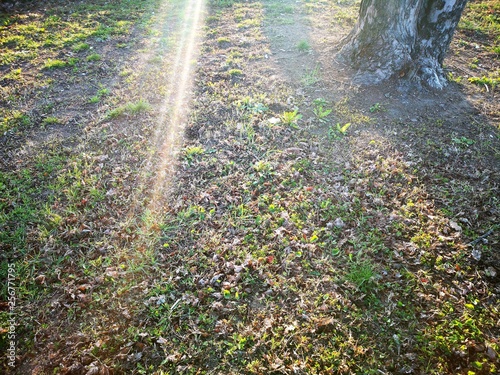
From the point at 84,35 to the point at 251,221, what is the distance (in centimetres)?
803

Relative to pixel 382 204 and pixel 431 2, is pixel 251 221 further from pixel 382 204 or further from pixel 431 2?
pixel 431 2

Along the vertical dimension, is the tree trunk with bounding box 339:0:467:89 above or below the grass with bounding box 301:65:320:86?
above

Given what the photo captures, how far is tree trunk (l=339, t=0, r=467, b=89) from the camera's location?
5.60 meters

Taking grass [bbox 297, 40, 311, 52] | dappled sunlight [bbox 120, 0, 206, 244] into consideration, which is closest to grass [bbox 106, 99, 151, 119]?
dappled sunlight [bbox 120, 0, 206, 244]

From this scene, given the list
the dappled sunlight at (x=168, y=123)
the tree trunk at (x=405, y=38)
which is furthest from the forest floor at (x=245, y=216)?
the tree trunk at (x=405, y=38)

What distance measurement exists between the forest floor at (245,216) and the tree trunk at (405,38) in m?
0.47

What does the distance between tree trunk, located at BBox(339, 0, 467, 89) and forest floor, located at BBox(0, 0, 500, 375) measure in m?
0.47

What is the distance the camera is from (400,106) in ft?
18.8

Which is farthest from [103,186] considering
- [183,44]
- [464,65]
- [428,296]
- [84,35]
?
[464,65]

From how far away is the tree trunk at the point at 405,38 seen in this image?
5.60m

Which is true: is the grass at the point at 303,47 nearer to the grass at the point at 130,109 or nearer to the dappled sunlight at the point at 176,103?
the dappled sunlight at the point at 176,103

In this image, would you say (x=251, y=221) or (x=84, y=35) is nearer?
(x=251, y=221)

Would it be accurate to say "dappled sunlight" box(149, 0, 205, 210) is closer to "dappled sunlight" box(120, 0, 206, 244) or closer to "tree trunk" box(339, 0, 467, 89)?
"dappled sunlight" box(120, 0, 206, 244)

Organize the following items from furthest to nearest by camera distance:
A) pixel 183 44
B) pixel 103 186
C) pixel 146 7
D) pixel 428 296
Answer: pixel 146 7, pixel 183 44, pixel 103 186, pixel 428 296
